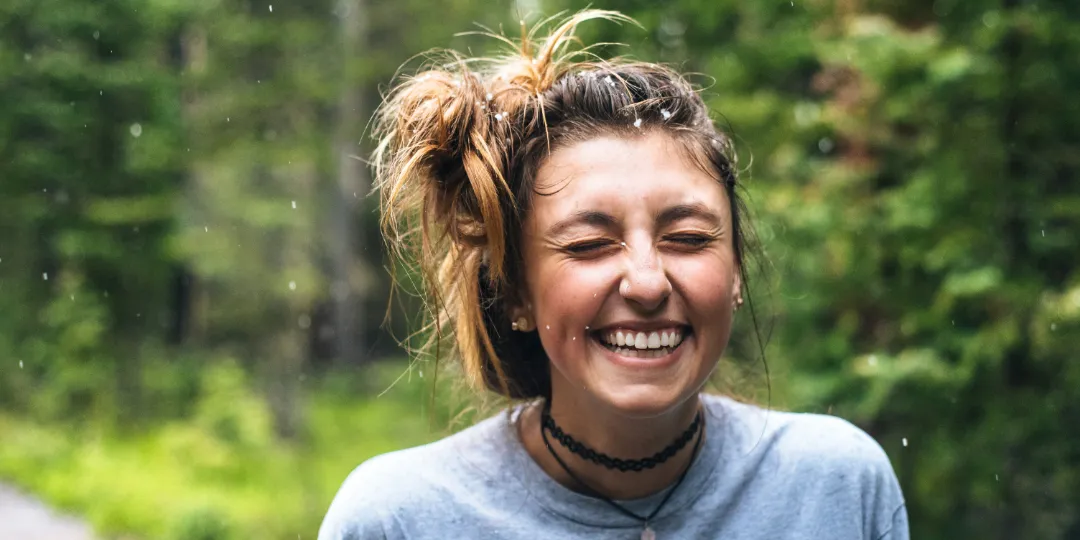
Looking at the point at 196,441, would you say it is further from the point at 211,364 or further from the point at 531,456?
the point at 531,456

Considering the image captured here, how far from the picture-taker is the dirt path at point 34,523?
24.7 feet

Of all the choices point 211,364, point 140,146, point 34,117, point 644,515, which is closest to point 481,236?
point 644,515

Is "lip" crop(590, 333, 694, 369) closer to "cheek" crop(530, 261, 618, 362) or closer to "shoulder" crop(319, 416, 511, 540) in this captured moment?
"cheek" crop(530, 261, 618, 362)

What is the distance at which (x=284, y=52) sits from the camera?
887cm

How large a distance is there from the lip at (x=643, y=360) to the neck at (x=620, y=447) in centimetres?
14

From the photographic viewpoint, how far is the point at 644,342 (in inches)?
61.9

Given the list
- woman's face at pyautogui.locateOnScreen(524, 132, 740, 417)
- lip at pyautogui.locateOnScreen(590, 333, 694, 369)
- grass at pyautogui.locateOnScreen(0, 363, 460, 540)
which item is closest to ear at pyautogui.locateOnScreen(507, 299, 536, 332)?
woman's face at pyautogui.locateOnScreen(524, 132, 740, 417)

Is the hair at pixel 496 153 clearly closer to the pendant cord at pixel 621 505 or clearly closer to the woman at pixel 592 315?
the woman at pixel 592 315

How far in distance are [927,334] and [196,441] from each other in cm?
713

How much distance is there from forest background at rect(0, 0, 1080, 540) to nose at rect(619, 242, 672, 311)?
445mm

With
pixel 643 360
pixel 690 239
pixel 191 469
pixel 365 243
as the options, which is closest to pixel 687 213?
pixel 690 239

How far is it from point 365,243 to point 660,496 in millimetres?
14869

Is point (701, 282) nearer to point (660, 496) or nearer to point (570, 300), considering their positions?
point (570, 300)

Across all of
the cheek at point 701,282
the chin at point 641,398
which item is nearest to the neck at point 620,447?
the chin at point 641,398
